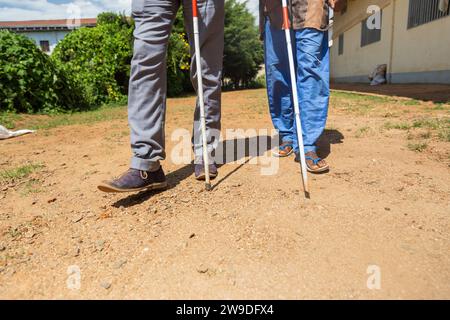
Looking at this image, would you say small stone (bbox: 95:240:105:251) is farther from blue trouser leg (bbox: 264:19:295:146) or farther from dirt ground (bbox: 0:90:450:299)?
blue trouser leg (bbox: 264:19:295:146)

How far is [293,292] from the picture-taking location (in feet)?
4.18

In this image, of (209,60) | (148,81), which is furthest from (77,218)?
(209,60)

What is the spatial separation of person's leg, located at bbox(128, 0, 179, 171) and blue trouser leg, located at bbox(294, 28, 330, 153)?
92 cm

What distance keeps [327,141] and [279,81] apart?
0.76 meters

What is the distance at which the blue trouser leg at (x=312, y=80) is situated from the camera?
252cm

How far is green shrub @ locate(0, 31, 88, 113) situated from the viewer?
22.0 ft

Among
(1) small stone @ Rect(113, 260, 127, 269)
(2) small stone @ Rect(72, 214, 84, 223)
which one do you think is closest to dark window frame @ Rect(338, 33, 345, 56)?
(2) small stone @ Rect(72, 214, 84, 223)

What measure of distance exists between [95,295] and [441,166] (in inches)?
88.2

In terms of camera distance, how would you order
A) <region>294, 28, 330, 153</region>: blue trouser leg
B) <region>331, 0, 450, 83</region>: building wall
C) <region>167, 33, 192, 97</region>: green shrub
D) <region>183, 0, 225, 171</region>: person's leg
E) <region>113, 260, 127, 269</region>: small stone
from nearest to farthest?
1. <region>113, 260, 127, 269</region>: small stone
2. <region>183, 0, 225, 171</region>: person's leg
3. <region>294, 28, 330, 153</region>: blue trouser leg
4. <region>331, 0, 450, 83</region>: building wall
5. <region>167, 33, 192, 97</region>: green shrub

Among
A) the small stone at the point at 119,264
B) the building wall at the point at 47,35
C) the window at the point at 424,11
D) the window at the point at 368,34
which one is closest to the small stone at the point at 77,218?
the small stone at the point at 119,264

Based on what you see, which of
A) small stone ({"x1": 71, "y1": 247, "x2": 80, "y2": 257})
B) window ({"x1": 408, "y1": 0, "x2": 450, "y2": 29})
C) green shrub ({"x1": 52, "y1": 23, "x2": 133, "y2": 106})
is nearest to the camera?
Answer: small stone ({"x1": 71, "y1": 247, "x2": 80, "y2": 257})

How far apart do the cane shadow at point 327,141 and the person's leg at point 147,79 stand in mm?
1289

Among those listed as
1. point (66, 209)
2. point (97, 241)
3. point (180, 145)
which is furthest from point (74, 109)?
point (97, 241)
